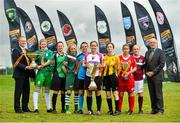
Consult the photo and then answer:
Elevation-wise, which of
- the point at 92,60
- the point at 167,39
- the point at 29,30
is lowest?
the point at 92,60

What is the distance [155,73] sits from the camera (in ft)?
35.4

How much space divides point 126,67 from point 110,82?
57cm

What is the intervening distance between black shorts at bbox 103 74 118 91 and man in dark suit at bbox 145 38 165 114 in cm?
90

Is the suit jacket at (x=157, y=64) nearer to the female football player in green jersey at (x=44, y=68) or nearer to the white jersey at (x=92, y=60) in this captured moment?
the white jersey at (x=92, y=60)

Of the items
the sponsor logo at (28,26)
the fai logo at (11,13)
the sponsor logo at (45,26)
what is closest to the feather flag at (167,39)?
the sponsor logo at (45,26)

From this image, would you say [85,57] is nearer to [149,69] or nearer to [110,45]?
[110,45]

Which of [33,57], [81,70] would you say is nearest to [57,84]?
[81,70]

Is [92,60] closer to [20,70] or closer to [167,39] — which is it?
[20,70]

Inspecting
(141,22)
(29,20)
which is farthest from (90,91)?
(29,20)

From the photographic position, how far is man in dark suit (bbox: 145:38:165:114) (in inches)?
426

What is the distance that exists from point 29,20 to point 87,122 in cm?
1741

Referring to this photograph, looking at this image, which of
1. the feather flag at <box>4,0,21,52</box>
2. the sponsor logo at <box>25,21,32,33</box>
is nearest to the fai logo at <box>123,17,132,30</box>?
the feather flag at <box>4,0,21,52</box>

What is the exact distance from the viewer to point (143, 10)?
2161 centimetres

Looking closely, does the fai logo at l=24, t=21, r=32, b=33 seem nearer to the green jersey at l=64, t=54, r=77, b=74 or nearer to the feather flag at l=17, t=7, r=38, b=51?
the feather flag at l=17, t=7, r=38, b=51
